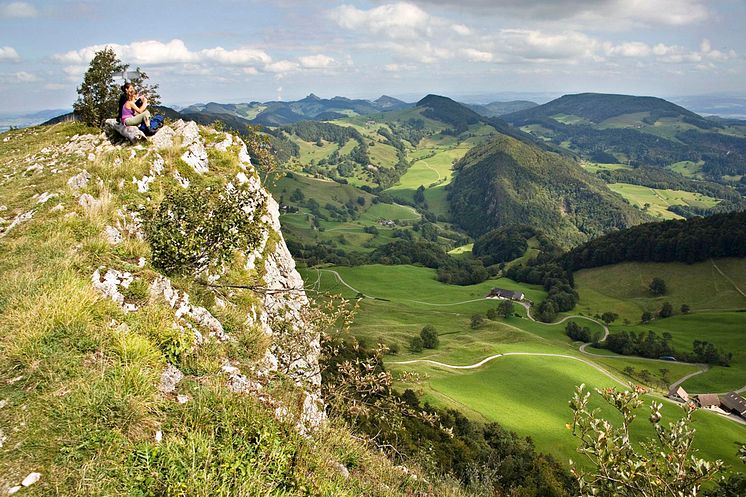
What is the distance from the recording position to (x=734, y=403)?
86.7 metres

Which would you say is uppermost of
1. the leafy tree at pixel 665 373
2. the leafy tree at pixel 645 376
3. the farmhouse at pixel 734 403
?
the farmhouse at pixel 734 403

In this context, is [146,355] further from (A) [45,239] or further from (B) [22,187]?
(B) [22,187]

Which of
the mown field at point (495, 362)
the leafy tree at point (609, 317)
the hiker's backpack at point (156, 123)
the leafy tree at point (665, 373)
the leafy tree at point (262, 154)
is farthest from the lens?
the leafy tree at point (609, 317)

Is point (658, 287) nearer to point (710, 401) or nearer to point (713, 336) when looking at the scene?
point (713, 336)

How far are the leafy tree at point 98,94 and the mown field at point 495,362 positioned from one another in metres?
18.7

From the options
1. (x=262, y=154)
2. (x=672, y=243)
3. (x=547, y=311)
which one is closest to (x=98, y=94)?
(x=262, y=154)

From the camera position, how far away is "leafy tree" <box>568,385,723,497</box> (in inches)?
301

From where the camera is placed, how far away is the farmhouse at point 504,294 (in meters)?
160

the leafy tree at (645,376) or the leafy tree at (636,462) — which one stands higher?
the leafy tree at (636,462)

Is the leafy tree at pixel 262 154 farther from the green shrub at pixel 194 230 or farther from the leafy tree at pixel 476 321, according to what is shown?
the leafy tree at pixel 476 321

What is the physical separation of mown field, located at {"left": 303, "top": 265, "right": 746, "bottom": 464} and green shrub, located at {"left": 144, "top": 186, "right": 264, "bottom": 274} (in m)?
6.48

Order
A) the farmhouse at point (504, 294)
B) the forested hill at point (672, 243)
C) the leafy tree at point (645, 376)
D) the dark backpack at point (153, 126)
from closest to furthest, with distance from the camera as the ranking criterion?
1. the dark backpack at point (153, 126)
2. the leafy tree at point (645, 376)
3. the forested hill at point (672, 243)
4. the farmhouse at point (504, 294)

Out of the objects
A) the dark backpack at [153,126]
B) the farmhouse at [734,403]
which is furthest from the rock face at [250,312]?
the farmhouse at [734,403]

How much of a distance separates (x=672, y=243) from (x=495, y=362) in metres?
122
